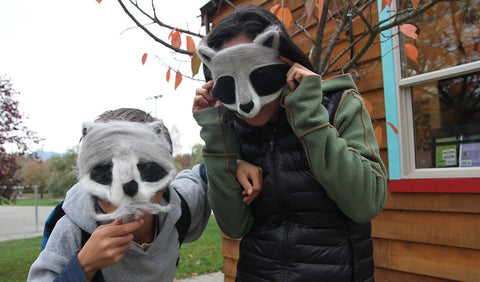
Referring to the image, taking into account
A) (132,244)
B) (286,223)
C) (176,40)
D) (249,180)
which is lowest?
(132,244)

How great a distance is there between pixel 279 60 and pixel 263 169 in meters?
0.39

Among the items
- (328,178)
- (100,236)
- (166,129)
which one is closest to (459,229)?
(328,178)

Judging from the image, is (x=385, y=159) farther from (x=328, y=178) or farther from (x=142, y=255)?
(x=142, y=255)

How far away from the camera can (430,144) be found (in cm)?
253

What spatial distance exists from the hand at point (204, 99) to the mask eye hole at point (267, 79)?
0.69 ft

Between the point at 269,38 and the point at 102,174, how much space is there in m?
0.75

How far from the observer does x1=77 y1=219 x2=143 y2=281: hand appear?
119cm

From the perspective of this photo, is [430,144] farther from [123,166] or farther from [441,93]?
[123,166]

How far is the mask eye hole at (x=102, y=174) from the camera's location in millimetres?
1237

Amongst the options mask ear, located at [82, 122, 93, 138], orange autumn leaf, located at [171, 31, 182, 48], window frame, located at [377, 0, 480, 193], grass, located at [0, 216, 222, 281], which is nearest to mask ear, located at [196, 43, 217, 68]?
mask ear, located at [82, 122, 93, 138]

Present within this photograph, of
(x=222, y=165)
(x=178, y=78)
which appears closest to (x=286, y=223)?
(x=222, y=165)

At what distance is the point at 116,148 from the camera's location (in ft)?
4.07

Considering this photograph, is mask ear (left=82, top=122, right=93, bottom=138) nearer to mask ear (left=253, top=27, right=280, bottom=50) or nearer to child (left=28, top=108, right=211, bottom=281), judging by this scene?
child (left=28, top=108, right=211, bottom=281)

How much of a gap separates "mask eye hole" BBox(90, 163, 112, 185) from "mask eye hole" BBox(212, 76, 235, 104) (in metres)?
0.46
